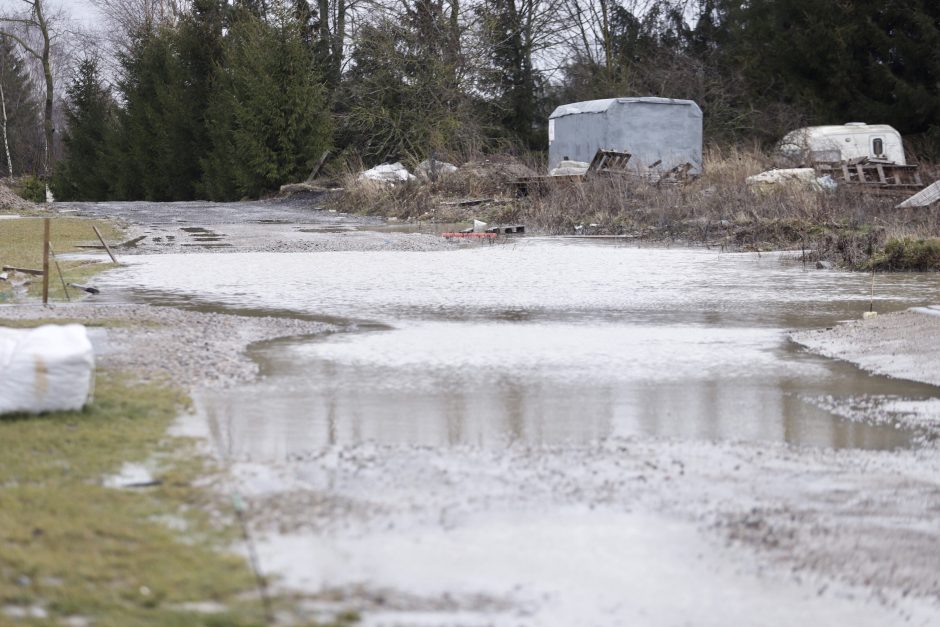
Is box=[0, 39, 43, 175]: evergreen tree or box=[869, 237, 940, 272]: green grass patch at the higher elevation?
box=[0, 39, 43, 175]: evergreen tree

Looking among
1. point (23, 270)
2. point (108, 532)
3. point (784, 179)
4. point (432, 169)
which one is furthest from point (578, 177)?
Answer: point (108, 532)

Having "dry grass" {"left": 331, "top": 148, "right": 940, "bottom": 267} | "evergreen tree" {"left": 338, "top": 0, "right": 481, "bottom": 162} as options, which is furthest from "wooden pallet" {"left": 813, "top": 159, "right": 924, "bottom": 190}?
"evergreen tree" {"left": 338, "top": 0, "right": 481, "bottom": 162}

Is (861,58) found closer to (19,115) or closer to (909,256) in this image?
(909,256)

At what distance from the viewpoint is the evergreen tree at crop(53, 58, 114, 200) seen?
55.2 meters

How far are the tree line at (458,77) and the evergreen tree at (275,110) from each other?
0.06 m

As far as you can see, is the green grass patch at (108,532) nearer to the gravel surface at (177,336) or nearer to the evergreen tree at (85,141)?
the gravel surface at (177,336)

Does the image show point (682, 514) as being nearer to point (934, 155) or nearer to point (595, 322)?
point (595, 322)

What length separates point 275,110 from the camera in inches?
1534

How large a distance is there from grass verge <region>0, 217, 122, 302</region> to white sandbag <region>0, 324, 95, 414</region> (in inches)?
215

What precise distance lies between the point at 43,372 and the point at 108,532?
1789mm

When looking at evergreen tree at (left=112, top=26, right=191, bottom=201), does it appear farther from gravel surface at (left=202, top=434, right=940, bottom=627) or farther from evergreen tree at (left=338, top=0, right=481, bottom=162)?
gravel surface at (left=202, top=434, right=940, bottom=627)

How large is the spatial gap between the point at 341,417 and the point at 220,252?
11847mm

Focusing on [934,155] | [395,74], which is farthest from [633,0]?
[934,155]

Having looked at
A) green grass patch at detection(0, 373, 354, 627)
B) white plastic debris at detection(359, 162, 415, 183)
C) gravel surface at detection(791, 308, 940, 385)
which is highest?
white plastic debris at detection(359, 162, 415, 183)
